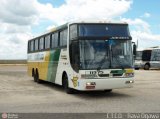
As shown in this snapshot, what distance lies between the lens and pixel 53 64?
21.0m

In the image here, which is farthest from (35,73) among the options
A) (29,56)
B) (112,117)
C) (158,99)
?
(112,117)

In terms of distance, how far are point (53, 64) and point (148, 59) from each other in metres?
29.0

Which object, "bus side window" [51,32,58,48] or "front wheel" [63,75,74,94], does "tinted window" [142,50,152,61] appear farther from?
"front wheel" [63,75,74,94]

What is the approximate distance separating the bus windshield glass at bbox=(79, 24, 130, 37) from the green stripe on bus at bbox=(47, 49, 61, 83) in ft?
10.1

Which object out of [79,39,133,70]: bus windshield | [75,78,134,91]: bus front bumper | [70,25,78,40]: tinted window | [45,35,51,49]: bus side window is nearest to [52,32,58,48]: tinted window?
[45,35,51,49]: bus side window

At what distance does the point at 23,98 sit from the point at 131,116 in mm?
6163

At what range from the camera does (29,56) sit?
94.4 ft

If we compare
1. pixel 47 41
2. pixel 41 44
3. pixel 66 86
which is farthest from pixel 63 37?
pixel 41 44

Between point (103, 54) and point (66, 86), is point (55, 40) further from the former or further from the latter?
point (103, 54)

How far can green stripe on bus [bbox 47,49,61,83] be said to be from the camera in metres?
20.2

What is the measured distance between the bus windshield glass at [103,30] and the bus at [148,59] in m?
31.0

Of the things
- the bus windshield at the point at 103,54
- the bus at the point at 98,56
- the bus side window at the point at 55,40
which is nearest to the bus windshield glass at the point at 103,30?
the bus at the point at 98,56

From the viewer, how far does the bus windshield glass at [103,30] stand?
16.6 metres

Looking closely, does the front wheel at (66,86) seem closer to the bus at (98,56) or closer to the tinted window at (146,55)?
the bus at (98,56)
